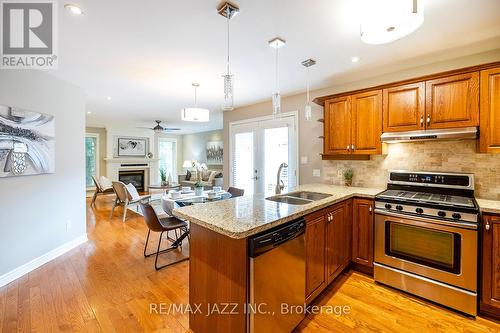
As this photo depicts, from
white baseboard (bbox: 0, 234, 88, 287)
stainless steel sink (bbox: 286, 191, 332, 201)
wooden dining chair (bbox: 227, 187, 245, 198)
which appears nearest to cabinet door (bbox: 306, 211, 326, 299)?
stainless steel sink (bbox: 286, 191, 332, 201)

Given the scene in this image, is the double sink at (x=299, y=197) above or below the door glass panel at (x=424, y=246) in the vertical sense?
above

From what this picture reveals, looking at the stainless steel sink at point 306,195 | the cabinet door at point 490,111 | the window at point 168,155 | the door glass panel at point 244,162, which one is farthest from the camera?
the window at point 168,155

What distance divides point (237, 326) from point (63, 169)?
3.25 metres

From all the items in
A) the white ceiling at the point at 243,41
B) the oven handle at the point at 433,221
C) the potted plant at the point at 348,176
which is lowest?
the oven handle at the point at 433,221

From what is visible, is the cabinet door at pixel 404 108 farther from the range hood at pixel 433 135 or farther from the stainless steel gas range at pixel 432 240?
the stainless steel gas range at pixel 432 240

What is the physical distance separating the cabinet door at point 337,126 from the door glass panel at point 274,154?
0.97 m

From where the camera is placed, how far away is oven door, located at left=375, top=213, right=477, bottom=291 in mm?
1969

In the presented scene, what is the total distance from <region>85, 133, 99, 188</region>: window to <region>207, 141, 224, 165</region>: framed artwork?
3.88 m

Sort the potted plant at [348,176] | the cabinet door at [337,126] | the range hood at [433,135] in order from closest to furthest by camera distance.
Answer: the range hood at [433,135] → the cabinet door at [337,126] → the potted plant at [348,176]

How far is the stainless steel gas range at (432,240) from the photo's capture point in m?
1.97

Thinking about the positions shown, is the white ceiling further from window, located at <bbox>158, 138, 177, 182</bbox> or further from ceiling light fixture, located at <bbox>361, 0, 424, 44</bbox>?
window, located at <bbox>158, 138, 177, 182</bbox>

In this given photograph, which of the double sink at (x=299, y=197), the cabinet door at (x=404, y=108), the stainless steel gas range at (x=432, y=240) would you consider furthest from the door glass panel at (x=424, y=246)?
the cabinet door at (x=404, y=108)

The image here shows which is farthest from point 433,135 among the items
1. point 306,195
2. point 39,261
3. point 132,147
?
point 132,147

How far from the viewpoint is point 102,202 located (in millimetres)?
6637
